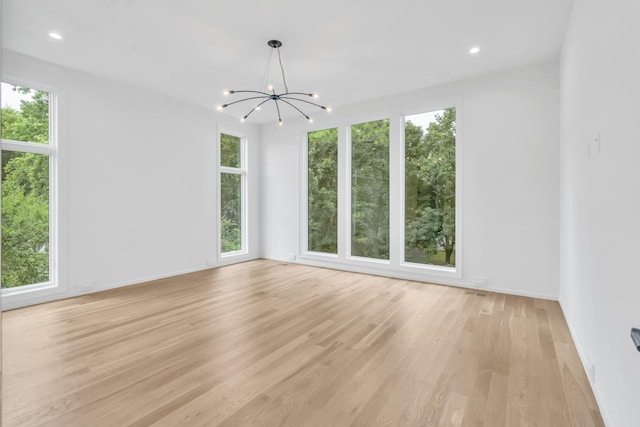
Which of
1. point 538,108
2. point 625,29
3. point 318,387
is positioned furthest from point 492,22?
point 318,387

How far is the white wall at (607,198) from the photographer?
1.64 meters

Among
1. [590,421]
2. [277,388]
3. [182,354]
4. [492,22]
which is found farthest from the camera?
[492,22]

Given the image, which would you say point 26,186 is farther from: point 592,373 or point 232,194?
point 592,373

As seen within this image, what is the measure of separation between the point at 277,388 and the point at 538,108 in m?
4.41

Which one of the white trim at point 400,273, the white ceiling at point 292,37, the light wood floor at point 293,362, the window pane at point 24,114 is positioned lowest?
the light wood floor at point 293,362

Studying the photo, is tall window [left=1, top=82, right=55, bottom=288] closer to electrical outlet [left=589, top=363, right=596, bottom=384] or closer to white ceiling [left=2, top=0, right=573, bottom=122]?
white ceiling [left=2, top=0, right=573, bottom=122]

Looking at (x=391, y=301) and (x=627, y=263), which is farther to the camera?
(x=391, y=301)

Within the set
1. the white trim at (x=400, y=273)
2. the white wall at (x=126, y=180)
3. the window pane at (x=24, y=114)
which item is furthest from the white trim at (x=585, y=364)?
the window pane at (x=24, y=114)

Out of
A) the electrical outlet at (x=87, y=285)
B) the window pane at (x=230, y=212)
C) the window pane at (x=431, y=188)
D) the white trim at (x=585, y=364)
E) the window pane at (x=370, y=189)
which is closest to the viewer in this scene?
the white trim at (x=585, y=364)

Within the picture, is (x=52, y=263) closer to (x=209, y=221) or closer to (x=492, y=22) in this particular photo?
(x=209, y=221)

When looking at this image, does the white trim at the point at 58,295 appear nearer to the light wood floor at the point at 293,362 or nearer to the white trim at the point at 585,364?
the light wood floor at the point at 293,362

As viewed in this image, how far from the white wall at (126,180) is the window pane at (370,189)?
2601 mm

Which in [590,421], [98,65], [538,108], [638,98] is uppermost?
[98,65]

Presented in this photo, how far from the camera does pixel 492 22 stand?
334cm
